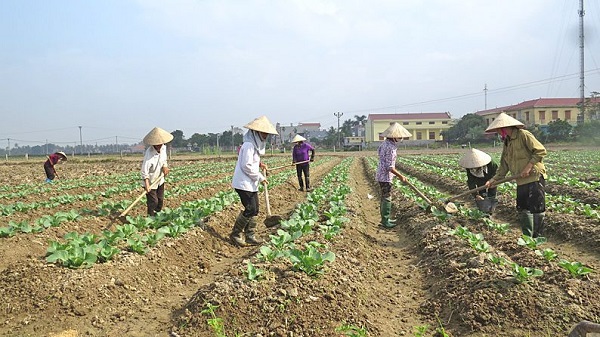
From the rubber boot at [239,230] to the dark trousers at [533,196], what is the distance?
416 cm

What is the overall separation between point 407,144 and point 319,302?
6582 cm

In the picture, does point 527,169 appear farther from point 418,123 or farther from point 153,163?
point 418,123

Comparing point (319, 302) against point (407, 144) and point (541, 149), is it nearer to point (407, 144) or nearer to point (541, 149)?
point (541, 149)

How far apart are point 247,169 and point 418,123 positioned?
249ft

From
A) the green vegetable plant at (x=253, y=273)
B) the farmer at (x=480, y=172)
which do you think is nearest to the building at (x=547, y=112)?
the farmer at (x=480, y=172)

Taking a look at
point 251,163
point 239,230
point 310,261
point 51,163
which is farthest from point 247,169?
point 51,163

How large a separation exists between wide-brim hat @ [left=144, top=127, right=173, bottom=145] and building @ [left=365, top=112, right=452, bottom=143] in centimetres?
6962

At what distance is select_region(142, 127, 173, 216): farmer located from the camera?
834 centimetres

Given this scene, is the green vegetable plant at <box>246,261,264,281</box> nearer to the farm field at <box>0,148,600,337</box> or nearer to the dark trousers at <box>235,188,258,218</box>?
the farm field at <box>0,148,600,337</box>

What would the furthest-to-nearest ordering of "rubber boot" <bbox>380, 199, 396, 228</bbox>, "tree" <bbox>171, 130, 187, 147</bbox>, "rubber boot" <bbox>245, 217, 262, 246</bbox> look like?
1. "tree" <bbox>171, 130, 187, 147</bbox>
2. "rubber boot" <bbox>380, 199, 396, 228</bbox>
3. "rubber boot" <bbox>245, 217, 262, 246</bbox>

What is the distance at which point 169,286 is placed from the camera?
5707 mm

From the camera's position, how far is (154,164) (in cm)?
849

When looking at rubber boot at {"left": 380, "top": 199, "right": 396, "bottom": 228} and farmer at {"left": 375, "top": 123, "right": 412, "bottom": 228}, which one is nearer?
farmer at {"left": 375, "top": 123, "right": 412, "bottom": 228}

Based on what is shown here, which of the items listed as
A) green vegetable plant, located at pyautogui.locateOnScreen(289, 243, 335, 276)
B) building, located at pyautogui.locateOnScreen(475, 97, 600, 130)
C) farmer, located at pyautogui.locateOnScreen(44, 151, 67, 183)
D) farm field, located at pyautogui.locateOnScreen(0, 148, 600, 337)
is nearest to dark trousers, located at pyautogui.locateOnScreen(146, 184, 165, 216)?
farm field, located at pyautogui.locateOnScreen(0, 148, 600, 337)
